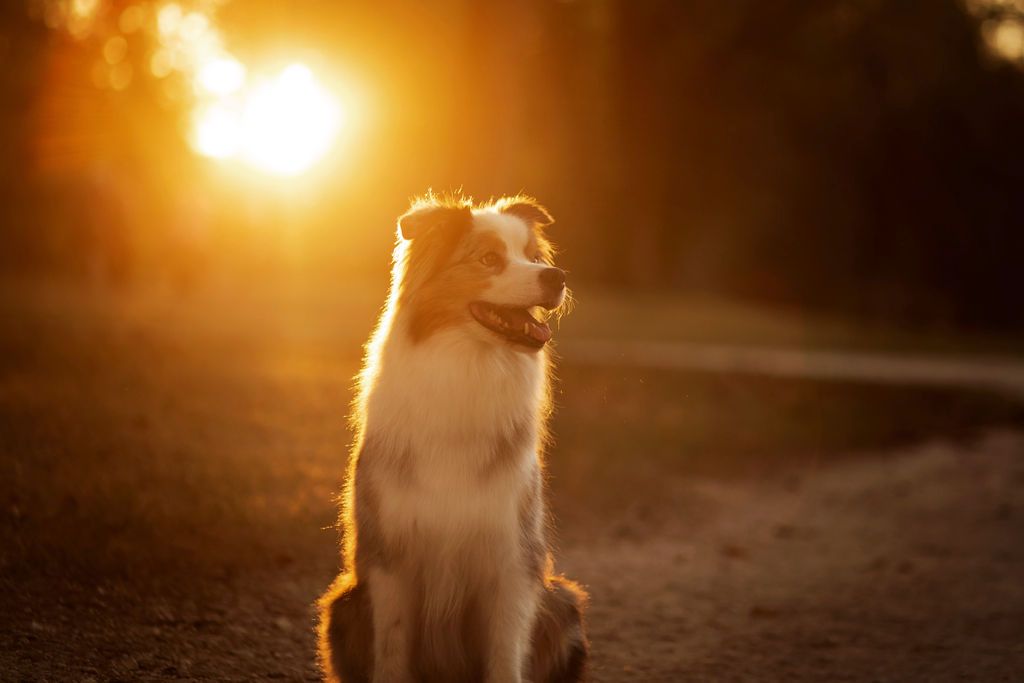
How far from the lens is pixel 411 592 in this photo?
4.62 m

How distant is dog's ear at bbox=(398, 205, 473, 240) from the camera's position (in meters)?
5.00

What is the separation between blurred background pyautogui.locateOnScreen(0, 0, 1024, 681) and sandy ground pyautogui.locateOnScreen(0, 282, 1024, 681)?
1.8 inches

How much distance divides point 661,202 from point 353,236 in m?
14.1

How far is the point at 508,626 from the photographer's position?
4.57 m

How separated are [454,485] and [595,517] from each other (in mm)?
5601

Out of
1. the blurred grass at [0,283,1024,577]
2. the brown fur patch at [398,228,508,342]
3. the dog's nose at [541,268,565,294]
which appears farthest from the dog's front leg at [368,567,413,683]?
the blurred grass at [0,283,1024,577]

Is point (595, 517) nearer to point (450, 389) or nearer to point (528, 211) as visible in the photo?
point (528, 211)

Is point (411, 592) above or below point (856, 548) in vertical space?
above

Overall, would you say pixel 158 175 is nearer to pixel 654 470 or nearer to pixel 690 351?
pixel 690 351

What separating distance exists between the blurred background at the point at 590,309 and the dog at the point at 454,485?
1216 mm

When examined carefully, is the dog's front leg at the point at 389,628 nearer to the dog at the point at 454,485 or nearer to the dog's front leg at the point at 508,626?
the dog at the point at 454,485

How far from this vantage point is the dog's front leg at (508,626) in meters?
4.58

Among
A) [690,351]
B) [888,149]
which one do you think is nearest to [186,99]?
[690,351]

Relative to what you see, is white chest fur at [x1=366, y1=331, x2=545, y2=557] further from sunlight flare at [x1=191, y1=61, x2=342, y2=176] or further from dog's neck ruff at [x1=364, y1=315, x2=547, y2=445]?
sunlight flare at [x1=191, y1=61, x2=342, y2=176]
